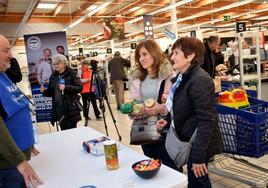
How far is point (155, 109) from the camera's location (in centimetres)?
223

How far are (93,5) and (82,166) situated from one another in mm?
11260

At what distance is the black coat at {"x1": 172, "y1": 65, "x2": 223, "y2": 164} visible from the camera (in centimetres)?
178

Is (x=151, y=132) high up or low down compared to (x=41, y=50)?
down

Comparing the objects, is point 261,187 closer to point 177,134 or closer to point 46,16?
point 177,134

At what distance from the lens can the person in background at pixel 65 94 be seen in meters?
3.84

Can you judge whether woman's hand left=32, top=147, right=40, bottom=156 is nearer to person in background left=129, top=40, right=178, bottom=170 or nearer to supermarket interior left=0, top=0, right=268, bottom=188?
supermarket interior left=0, top=0, right=268, bottom=188

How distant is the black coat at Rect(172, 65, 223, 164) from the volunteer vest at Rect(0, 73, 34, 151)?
93 centimetres

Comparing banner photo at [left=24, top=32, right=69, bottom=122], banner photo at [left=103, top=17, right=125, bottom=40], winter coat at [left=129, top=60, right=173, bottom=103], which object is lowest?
winter coat at [left=129, top=60, right=173, bottom=103]

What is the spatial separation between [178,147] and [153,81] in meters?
0.68

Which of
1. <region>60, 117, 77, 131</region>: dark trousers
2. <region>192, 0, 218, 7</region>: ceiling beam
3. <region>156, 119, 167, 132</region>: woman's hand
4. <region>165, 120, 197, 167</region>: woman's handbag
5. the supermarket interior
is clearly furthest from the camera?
<region>192, 0, 218, 7</region>: ceiling beam

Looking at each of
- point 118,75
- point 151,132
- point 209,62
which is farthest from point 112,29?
point 151,132

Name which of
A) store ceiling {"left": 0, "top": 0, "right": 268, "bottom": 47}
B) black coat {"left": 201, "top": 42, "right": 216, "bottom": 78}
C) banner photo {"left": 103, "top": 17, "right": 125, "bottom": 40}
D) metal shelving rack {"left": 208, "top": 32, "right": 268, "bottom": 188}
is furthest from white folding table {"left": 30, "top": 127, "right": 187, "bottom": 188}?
store ceiling {"left": 0, "top": 0, "right": 268, "bottom": 47}

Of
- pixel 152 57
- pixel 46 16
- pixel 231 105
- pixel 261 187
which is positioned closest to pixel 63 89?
pixel 152 57

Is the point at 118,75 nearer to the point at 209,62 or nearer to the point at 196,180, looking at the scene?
the point at 209,62
